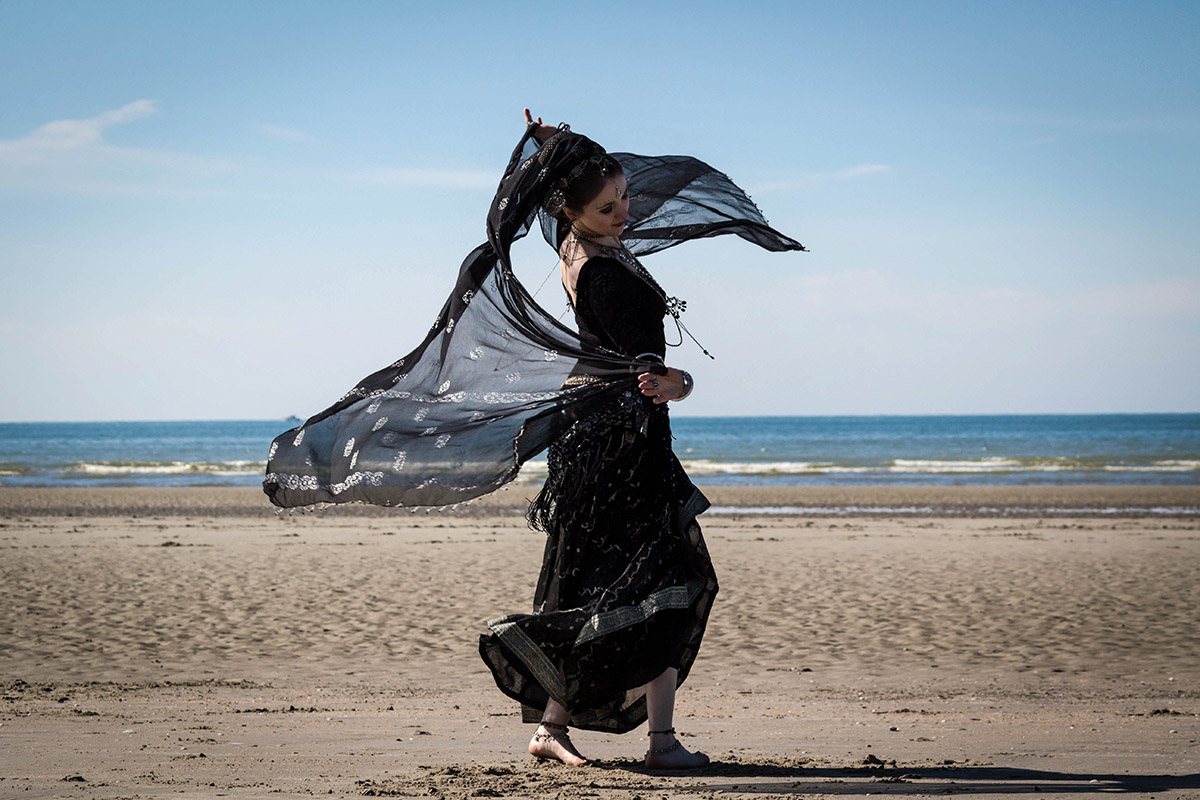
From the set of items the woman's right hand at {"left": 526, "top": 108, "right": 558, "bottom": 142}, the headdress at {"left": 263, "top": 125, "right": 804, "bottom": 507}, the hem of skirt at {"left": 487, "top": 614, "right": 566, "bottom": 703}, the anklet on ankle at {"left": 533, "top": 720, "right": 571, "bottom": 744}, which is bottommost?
the anklet on ankle at {"left": 533, "top": 720, "right": 571, "bottom": 744}

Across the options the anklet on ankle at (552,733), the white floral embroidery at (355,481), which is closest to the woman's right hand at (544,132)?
the white floral embroidery at (355,481)

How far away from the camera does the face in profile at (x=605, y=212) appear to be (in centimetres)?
358

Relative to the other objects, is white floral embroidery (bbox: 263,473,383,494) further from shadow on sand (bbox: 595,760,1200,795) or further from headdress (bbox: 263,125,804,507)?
shadow on sand (bbox: 595,760,1200,795)

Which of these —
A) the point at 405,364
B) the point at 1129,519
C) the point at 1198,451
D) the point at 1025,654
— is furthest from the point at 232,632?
the point at 1198,451

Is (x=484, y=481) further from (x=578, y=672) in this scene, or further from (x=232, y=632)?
(x=232, y=632)

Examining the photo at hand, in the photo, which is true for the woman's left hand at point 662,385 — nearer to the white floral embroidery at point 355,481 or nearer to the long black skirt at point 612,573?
the long black skirt at point 612,573

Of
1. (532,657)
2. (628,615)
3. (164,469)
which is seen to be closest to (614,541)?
(628,615)

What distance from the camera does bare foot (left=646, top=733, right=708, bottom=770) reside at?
137 inches

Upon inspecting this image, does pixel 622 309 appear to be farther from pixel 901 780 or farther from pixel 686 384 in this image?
pixel 901 780

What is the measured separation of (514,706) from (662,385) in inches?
91.1

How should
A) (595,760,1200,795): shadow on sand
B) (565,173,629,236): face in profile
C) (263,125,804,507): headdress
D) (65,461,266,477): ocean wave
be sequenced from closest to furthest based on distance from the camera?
1. (595,760,1200,795): shadow on sand
2. (263,125,804,507): headdress
3. (565,173,629,236): face in profile
4. (65,461,266,477): ocean wave

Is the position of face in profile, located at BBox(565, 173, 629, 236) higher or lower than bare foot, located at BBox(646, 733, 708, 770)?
higher

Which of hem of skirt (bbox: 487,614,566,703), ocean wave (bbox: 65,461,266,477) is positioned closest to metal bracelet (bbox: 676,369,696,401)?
hem of skirt (bbox: 487,614,566,703)

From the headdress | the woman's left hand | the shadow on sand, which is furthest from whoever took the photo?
the headdress
